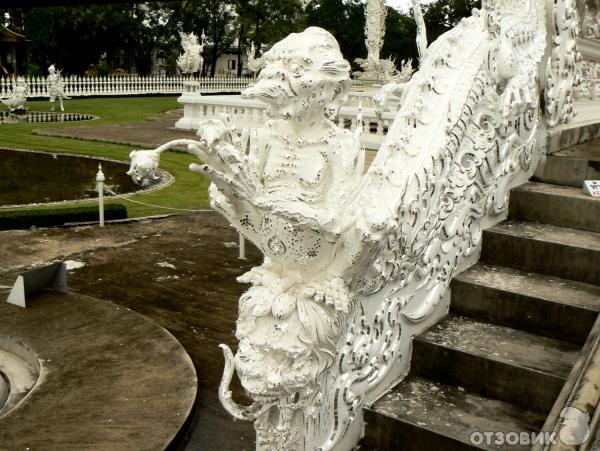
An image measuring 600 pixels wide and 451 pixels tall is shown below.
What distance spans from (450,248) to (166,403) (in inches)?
86.0

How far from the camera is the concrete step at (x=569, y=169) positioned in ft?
15.8

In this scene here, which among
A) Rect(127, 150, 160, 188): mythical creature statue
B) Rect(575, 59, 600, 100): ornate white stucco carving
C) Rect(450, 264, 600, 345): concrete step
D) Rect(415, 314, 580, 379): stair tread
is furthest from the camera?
Rect(575, 59, 600, 100): ornate white stucco carving

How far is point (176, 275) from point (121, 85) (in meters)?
31.9

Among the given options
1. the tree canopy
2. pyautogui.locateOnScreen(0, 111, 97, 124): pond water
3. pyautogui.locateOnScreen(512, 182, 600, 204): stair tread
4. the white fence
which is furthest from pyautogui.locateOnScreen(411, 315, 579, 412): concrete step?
the tree canopy

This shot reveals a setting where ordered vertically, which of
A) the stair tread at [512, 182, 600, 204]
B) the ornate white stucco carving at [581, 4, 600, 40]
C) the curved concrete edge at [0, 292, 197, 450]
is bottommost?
the curved concrete edge at [0, 292, 197, 450]

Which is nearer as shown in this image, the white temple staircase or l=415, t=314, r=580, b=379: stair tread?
the white temple staircase

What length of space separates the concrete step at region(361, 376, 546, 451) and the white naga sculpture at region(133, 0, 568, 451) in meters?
0.11

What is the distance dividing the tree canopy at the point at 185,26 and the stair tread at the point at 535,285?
40036 mm

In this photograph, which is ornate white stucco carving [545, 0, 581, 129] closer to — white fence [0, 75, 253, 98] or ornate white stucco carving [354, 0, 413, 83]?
ornate white stucco carving [354, 0, 413, 83]

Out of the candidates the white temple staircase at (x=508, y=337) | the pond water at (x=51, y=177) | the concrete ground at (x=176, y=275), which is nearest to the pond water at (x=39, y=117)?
the pond water at (x=51, y=177)

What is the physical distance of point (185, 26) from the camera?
51000 mm

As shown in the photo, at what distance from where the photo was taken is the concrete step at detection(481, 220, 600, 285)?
3.97m

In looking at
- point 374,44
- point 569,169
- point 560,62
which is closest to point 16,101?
point 374,44

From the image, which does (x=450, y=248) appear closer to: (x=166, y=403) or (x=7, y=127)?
(x=166, y=403)
